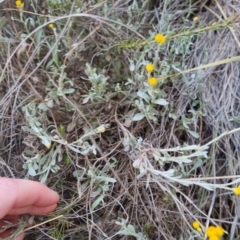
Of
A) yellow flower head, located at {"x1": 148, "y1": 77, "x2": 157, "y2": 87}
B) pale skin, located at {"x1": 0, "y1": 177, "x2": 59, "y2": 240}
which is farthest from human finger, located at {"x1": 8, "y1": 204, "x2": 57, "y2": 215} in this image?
yellow flower head, located at {"x1": 148, "y1": 77, "x2": 157, "y2": 87}

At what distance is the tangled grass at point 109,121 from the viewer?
92 centimetres

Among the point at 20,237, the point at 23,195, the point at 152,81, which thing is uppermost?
the point at 152,81

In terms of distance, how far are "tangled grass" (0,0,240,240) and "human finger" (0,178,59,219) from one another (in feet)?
0.13

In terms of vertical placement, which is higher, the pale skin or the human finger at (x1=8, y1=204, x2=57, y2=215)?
the pale skin

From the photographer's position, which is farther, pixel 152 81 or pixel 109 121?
pixel 109 121

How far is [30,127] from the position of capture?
3.10ft

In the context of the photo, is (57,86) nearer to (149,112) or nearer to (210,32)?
(149,112)

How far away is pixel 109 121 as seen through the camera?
95cm

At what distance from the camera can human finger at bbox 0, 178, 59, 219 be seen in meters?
0.83

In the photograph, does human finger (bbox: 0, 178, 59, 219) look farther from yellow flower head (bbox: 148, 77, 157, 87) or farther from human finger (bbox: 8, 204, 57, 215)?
yellow flower head (bbox: 148, 77, 157, 87)

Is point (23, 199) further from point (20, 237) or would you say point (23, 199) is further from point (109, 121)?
point (109, 121)

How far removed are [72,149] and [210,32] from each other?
39 cm

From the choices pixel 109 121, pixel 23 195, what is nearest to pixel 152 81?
pixel 109 121

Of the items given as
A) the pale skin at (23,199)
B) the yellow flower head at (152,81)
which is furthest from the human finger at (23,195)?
the yellow flower head at (152,81)
